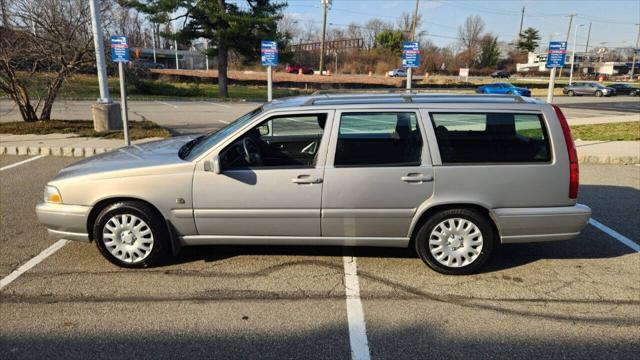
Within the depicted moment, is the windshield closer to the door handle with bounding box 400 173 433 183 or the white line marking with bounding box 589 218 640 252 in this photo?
the door handle with bounding box 400 173 433 183

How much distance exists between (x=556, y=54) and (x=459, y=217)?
737cm

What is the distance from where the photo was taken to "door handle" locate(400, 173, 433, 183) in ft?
12.4

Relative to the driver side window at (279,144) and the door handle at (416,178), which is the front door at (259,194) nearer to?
the driver side window at (279,144)

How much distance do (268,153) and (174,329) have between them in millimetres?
2047

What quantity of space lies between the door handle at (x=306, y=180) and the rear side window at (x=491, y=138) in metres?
1.15

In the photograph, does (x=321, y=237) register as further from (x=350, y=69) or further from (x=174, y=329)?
(x=350, y=69)

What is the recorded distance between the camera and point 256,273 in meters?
3.98

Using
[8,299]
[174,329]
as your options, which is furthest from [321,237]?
[8,299]

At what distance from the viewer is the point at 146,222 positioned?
12.8 ft

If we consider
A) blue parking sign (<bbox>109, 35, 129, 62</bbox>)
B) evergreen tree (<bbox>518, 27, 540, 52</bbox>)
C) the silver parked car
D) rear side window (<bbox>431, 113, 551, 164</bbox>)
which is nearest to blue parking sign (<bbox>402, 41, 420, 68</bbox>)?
blue parking sign (<bbox>109, 35, 129, 62</bbox>)

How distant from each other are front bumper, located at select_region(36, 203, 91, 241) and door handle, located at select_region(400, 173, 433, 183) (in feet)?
9.61

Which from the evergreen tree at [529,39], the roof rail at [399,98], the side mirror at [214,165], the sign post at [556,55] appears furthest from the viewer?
the evergreen tree at [529,39]

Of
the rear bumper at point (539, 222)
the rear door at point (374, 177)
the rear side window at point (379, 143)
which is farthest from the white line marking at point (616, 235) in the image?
the rear side window at point (379, 143)

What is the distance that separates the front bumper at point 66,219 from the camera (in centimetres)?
392
